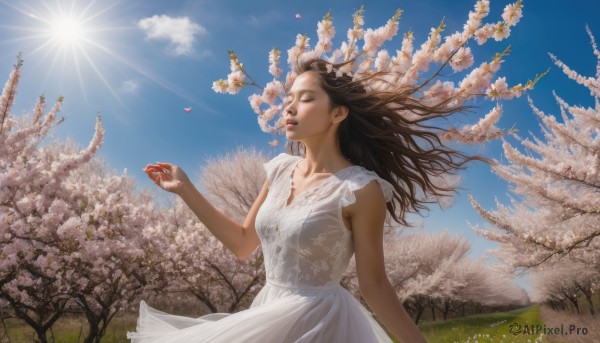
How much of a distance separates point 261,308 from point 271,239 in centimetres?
40

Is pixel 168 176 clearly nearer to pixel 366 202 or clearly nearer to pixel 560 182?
pixel 366 202

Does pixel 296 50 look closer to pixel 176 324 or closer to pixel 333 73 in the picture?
pixel 333 73

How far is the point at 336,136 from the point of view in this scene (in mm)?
2836

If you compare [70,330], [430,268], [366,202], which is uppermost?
[430,268]

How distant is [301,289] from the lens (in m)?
2.33

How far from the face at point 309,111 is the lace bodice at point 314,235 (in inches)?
12.5

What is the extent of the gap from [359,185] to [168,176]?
115 cm

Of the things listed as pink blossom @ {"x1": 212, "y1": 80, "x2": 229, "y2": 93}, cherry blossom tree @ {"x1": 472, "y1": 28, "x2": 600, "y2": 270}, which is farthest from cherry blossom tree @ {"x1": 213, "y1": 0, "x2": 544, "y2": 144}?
cherry blossom tree @ {"x1": 472, "y1": 28, "x2": 600, "y2": 270}

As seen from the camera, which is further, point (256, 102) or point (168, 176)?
point (256, 102)

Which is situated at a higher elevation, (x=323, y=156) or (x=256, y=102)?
(x=256, y=102)

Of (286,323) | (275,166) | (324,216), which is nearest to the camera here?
Answer: (286,323)

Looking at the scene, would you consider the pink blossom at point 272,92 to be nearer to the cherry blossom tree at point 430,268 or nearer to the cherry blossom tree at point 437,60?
the cherry blossom tree at point 437,60

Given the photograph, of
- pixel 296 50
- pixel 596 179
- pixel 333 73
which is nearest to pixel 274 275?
pixel 333 73

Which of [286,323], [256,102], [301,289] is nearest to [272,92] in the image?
[256,102]
